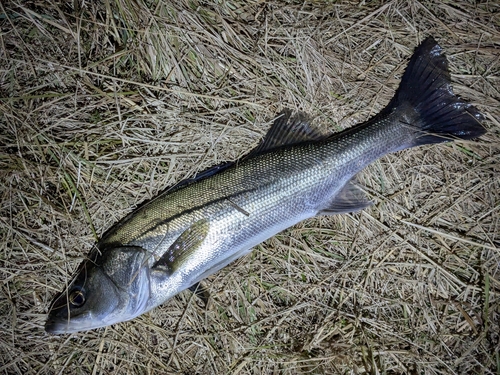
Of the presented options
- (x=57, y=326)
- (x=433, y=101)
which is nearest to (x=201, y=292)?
(x=57, y=326)

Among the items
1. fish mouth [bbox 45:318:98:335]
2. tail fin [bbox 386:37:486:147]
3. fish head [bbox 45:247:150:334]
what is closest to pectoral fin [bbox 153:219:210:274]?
fish head [bbox 45:247:150:334]

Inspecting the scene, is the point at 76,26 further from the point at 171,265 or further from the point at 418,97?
the point at 418,97

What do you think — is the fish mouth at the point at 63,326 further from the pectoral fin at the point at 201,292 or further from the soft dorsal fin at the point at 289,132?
the soft dorsal fin at the point at 289,132

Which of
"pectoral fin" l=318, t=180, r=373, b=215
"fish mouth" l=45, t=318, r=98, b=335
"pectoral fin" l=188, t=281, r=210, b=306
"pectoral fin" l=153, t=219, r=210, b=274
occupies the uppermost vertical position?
"pectoral fin" l=153, t=219, r=210, b=274

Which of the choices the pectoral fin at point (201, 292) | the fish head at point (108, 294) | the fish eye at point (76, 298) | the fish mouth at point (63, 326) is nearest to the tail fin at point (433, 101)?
the pectoral fin at point (201, 292)

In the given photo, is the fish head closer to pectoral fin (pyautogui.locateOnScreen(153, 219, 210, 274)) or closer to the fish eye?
the fish eye

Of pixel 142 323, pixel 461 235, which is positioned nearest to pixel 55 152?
pixel 142 323

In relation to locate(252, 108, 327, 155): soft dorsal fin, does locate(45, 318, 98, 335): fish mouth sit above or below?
below
